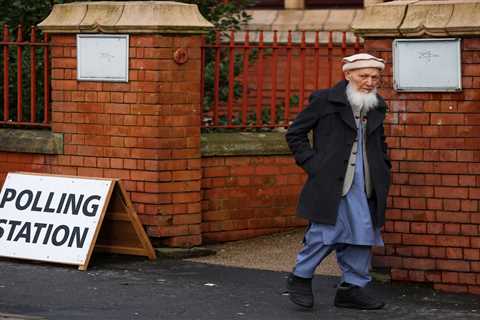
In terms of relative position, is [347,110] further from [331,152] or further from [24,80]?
[24,80]

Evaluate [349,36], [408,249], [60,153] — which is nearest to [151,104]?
[60,153]

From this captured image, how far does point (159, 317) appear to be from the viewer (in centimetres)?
820

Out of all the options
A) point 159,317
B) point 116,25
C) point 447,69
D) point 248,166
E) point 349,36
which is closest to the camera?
point 159,317

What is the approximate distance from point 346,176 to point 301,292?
75cm

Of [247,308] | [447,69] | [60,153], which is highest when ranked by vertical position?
[447,69]

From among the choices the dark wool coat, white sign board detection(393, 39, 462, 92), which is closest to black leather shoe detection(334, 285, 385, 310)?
the dark wool coat

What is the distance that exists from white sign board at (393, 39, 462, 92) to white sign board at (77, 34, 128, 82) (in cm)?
224

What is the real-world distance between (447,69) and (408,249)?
1196 millimetres

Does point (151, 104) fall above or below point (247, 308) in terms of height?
above

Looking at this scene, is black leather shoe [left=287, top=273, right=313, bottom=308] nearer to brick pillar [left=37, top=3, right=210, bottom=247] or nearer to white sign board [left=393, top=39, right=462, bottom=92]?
white sign board [left=393, top=39, right=462, bottom=92]

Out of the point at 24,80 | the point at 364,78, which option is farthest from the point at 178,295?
the point at 24,80

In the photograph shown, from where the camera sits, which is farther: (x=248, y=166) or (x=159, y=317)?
(x=248, y=166)

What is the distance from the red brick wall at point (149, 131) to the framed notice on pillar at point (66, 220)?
11.4 inches

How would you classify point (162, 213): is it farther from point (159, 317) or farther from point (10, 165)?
point (159, 317)
